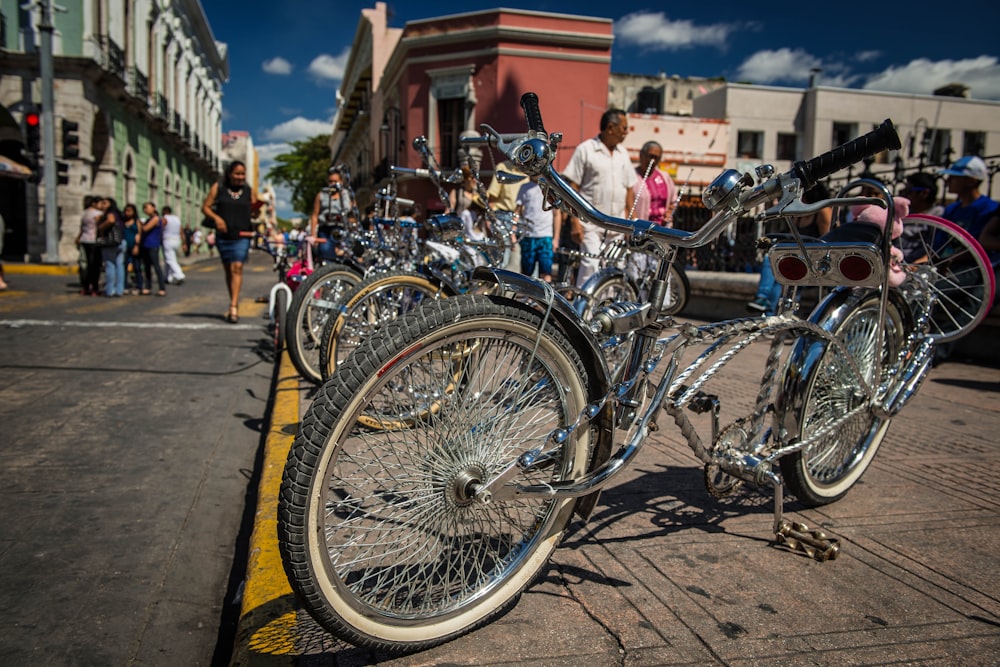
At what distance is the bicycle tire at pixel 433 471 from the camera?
1540mm

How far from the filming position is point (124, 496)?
9.62 ft

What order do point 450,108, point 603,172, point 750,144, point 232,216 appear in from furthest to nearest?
1. point 750,144
2. point 450,108
3. point 232,216
4. point 603,172

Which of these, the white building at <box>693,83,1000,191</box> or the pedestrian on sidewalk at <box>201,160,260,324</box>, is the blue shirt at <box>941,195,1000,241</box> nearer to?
the pedestrian on sidewalk at <box>201,160,260,324</box>

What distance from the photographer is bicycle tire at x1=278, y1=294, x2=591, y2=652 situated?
5.05ft

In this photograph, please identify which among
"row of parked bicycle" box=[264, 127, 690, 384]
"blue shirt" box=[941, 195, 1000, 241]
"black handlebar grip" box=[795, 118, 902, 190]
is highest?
"blue shirt" box=[941, 195, 1000, 241]

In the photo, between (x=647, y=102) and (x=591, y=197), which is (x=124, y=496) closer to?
(x=591, y=197)

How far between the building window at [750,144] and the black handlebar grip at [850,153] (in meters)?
37.5

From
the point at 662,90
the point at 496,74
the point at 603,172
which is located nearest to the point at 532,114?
the point at 603,172

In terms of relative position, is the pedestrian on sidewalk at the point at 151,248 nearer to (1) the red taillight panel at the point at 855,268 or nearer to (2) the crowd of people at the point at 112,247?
(2) the crowd of people at the point at 112,247

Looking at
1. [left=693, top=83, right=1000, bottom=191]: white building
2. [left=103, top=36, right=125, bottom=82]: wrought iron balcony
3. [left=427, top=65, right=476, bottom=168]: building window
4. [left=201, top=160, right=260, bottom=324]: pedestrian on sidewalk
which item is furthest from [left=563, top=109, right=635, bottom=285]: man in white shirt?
[left=693, top=83, right=1000, bottom=191]: white building

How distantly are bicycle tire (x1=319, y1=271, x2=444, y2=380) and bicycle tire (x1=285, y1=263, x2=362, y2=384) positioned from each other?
1.76ft

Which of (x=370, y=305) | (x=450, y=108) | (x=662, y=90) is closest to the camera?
(x=370, y=305)

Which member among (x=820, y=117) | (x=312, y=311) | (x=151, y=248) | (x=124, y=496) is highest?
(x=820, y=117)

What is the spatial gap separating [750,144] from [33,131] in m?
32.1
